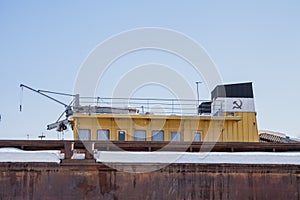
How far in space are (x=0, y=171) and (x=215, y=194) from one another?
14.8ft

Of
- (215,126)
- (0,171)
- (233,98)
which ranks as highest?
(233,98)

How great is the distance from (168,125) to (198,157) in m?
8.44

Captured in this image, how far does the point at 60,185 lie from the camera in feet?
26.1

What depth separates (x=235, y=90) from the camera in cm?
2002

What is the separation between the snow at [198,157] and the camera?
8055mm

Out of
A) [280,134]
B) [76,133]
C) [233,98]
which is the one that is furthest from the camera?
[280,134]

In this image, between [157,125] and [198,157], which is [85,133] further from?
[198,157]

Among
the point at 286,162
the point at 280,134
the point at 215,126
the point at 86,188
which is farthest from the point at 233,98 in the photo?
the point at 86,188

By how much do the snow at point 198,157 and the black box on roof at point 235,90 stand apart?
11.4 m

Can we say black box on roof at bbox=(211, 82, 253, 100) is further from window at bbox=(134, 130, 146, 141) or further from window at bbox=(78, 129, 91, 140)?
window at bbox=(78, 129, 91, 140)

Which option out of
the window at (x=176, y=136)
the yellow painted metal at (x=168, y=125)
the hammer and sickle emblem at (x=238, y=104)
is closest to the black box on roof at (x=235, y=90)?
the hammer and sickle emblem at (x=238, y=104)

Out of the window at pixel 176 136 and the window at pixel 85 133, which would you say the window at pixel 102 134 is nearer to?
the window at pixel 85 133

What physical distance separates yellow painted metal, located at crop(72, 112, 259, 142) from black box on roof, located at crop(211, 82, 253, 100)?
7.62 ft

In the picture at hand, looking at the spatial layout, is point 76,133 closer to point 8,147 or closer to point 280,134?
point 8,147
